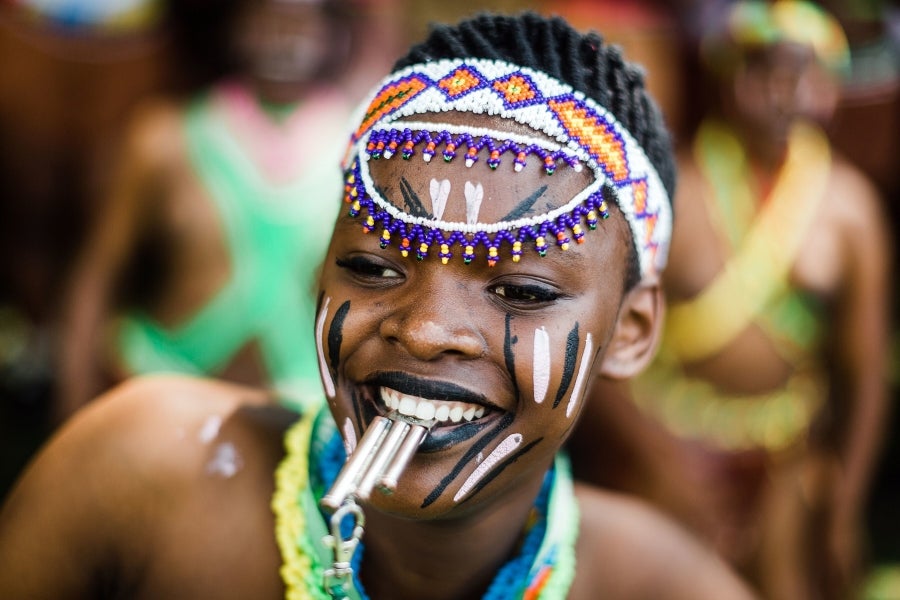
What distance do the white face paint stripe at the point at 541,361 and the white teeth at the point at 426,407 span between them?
98 millimetres

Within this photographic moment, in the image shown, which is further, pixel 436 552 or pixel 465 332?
pixel 436 552

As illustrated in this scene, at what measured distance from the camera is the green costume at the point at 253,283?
357 cm

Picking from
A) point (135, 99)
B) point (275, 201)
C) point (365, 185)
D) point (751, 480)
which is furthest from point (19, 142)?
point (365, 185)

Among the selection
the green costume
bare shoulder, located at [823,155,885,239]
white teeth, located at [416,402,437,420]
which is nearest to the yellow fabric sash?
bare shoulder, located at [823,155,885,239]

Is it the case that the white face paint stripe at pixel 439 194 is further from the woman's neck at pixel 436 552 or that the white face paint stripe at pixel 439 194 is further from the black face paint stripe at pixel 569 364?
the woman's neck at pixel 436 552

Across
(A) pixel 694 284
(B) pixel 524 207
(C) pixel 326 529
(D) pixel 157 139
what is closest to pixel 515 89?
(B) pixel 524 207

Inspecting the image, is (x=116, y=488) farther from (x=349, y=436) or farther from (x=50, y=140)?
(x=50, y=140)

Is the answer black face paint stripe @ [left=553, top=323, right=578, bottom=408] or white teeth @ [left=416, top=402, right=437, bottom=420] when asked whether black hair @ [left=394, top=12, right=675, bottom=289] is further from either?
white teeth @ [left=416, top=402, right=437, bottom=420]

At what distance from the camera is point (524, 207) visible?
5.18 feet

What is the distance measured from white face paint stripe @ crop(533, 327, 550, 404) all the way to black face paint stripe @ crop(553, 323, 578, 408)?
0.03 meters

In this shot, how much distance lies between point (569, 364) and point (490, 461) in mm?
187

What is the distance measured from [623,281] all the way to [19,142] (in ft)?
12.9

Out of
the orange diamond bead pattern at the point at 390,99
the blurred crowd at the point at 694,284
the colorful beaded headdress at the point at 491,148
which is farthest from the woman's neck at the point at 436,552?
the blurred crowd at the point at 694,284

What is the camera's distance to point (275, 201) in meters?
3.72
